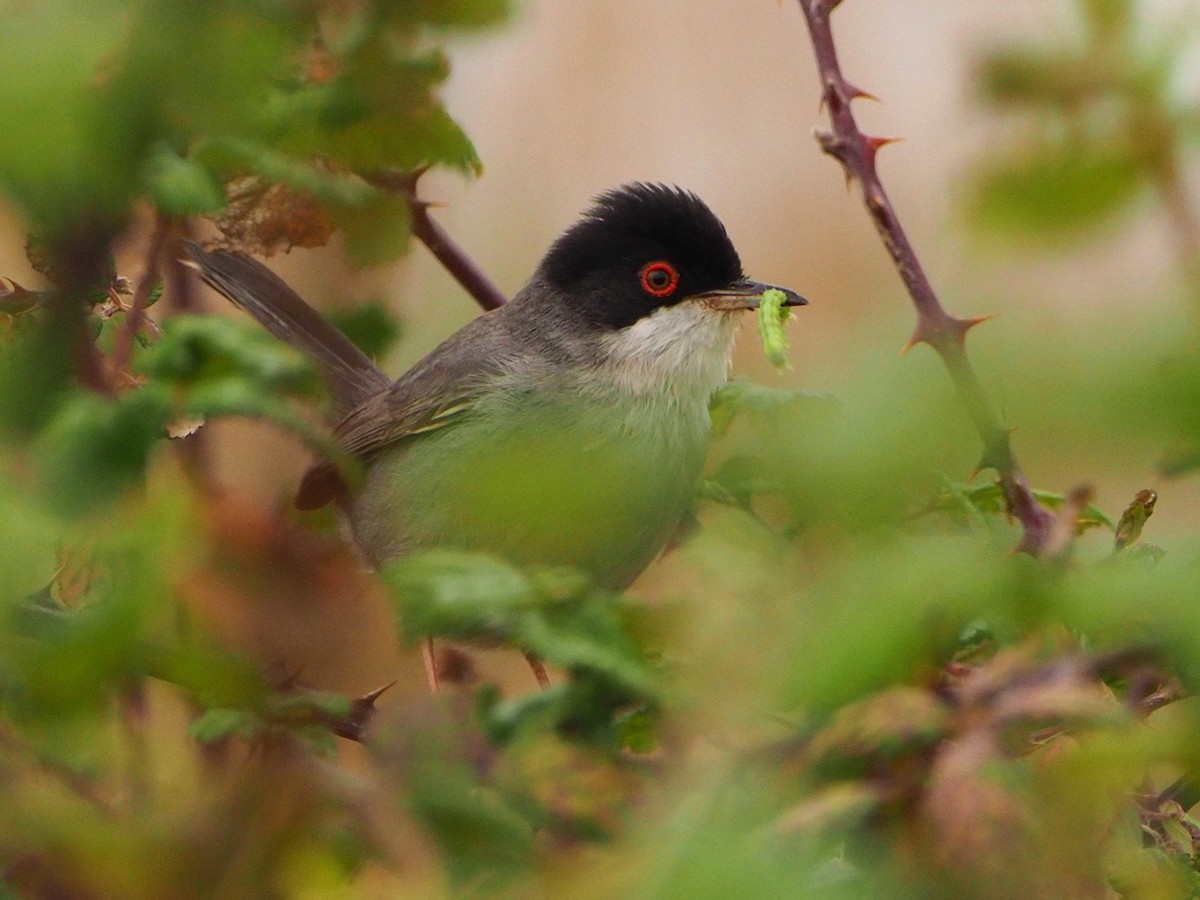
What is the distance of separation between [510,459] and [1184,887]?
79 centimetres

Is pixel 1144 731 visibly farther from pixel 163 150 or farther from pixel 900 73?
pixel 900 73

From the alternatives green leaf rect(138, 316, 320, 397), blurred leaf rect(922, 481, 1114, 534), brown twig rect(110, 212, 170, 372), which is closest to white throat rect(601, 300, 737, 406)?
blurred leaf rect(922, 481, 1114, 534)

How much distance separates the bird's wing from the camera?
462 centimetres

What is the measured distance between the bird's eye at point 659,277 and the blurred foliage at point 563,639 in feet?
11.2

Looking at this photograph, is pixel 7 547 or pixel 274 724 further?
pixel 274 724

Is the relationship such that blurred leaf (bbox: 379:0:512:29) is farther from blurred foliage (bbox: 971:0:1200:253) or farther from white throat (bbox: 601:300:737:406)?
white throat (bbox: 601:300:737:406)

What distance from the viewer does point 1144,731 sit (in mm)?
957

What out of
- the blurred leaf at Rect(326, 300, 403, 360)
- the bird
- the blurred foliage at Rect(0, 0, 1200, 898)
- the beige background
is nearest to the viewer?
the blurred foliage at Rect(0, 0, 1200, 898)

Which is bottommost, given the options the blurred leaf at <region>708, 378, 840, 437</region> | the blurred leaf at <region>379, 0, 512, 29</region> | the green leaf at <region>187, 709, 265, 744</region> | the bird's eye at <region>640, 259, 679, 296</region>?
the bird's eye at <region>640, 259, 679, 296</region>

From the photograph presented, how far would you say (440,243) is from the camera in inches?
115

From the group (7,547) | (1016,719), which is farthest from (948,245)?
(7,547)

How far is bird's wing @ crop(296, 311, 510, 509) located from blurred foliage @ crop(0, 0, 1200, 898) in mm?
3372

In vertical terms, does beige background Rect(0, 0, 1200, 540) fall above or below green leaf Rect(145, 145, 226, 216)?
below

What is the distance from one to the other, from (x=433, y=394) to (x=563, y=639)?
3.73m
